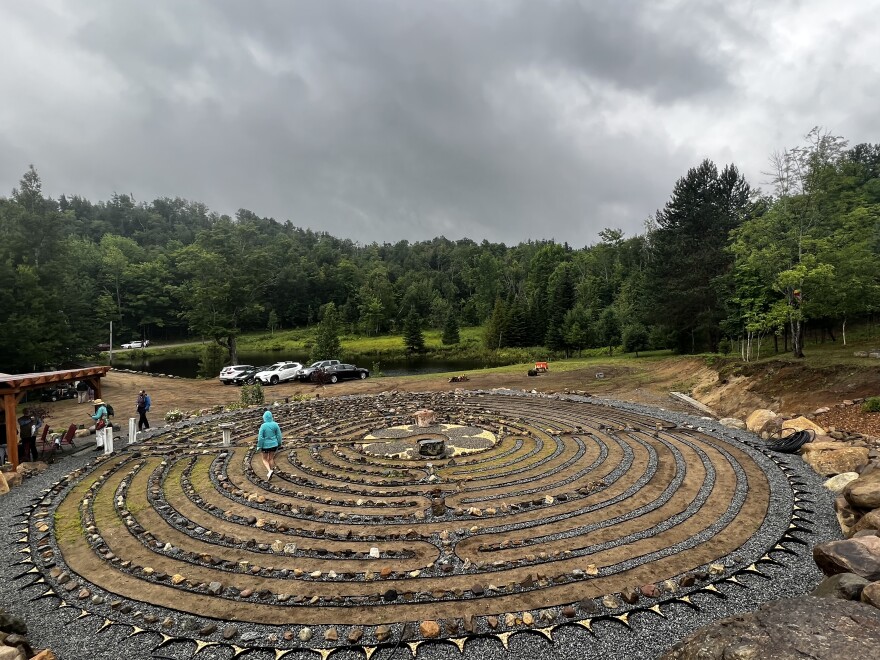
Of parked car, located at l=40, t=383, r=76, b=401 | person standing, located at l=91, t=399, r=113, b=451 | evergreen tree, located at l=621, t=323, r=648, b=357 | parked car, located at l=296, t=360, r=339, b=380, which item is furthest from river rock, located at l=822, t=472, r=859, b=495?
evergreen tree, located at l=621, t=323, r=648, b=357

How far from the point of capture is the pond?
5657 centimetres

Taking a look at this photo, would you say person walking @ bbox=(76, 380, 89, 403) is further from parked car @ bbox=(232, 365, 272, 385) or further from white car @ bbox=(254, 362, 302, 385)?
white car @ bbox=(254, 362, 302, 385)

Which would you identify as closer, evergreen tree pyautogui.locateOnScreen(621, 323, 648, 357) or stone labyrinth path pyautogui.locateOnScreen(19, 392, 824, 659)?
stone labyrinth path pyautogui.locateOnScreen(19, 392, 824, 659)

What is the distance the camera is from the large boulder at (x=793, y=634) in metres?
4.34

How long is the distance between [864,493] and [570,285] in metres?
69.1

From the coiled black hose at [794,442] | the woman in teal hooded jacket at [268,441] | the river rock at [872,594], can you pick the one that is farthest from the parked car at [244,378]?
the river rock at [872,594]

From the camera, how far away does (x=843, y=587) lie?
581 centimetres

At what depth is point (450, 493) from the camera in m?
11.6

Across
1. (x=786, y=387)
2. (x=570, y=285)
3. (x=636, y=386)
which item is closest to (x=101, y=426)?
(x=636, y=386)

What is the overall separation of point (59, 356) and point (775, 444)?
50.1 meters

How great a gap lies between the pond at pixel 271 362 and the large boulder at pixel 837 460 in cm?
4316

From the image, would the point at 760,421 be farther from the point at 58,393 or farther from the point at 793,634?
the point at 58,393

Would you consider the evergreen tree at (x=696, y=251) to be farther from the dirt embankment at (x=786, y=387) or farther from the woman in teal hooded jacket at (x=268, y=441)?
the woman in teal hooded jacket at (x=268, y=441)

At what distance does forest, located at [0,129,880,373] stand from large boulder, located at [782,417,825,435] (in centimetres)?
1045
